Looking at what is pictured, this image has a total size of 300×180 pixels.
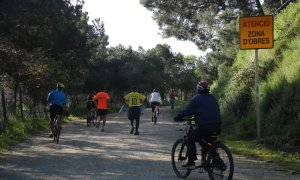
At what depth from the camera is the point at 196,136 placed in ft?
27.6

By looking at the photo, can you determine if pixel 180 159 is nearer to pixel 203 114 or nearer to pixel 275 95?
pixel 203 114

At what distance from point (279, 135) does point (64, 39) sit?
21517mm

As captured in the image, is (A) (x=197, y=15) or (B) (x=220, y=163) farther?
(A) (x=197, y=15)

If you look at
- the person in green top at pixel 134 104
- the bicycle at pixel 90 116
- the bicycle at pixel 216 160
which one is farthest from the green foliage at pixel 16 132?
the bicycle at pixel 216 160

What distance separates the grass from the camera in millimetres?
10155

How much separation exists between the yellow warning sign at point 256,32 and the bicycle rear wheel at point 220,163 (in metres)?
6.24

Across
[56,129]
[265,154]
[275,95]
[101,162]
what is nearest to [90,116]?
[56,129]

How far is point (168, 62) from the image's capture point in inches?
3492

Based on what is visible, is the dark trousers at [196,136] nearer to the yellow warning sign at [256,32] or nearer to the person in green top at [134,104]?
the yellow warning sign at [256,32]

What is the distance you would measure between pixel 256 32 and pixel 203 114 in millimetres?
6044

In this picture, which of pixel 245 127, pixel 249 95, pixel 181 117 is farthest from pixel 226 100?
pixel 181 117

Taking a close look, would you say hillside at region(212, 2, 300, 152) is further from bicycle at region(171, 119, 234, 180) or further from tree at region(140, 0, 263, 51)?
tree at region(140, 0, 263, 51)

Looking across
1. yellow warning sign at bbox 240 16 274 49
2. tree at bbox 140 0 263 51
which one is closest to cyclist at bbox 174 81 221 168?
yellow warning sign at bbox 240 16 274 49

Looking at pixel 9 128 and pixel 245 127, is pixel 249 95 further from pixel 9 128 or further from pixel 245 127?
pixel 9 128
